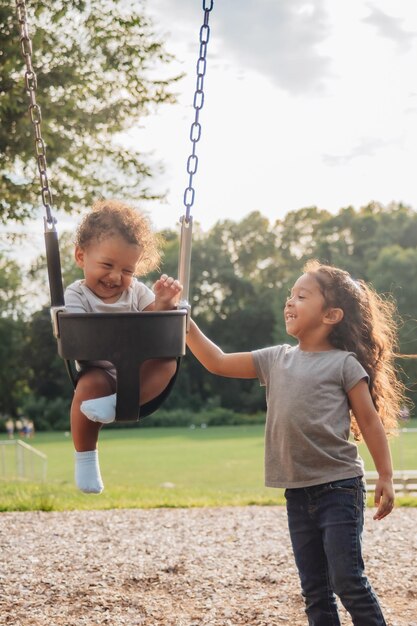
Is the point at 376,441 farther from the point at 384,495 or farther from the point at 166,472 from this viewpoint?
the point at 166,472

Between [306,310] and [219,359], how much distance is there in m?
0.45

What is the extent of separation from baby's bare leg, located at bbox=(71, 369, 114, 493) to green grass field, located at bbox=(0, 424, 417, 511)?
618cm

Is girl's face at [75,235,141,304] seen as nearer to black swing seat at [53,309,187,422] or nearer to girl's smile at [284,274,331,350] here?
black swing seat at [53,309,187,422]

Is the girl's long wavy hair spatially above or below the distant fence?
above

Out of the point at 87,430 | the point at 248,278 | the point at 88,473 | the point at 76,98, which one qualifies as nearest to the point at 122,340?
the point at 87,430

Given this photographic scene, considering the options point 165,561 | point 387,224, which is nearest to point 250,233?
point 387,224

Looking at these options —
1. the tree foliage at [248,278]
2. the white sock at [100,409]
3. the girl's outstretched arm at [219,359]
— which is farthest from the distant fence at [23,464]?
the tree foliage at [248,278]

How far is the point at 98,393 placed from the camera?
2.97 meters

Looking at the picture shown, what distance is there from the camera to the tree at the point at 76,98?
981cm

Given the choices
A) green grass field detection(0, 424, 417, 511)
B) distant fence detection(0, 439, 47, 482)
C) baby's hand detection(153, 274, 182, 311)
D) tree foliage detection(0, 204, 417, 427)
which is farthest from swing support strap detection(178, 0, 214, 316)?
tree foliage detection(0, 204, 417, 427)

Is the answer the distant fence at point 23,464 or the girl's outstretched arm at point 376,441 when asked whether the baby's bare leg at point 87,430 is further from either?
the distant fence at point 23,464

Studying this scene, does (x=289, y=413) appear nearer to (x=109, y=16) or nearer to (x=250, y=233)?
(x=109, y=16)

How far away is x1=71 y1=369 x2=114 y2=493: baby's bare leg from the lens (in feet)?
9.70

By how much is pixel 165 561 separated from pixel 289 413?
3.11m
